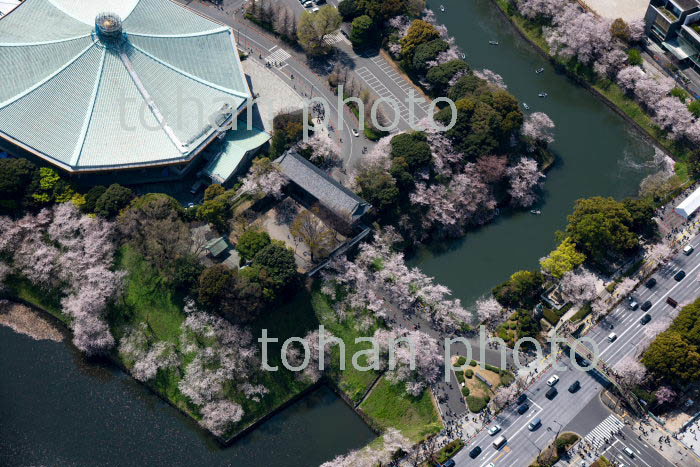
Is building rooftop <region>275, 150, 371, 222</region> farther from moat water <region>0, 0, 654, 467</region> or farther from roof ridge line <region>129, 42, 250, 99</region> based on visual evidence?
roof ridge line <region>129, 42, 250, 99</region>

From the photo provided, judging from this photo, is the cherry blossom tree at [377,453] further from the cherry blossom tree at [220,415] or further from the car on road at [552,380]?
the car on road at [552,380]

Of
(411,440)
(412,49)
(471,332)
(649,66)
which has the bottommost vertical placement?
(411,440)

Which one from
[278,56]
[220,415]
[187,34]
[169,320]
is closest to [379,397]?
[220,415]

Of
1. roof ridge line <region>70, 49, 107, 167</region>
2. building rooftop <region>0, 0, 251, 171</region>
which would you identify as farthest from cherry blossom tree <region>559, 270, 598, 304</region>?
roof ridge line <region>70, 49, 107, 167</region>

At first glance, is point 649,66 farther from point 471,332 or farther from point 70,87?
point 70,87

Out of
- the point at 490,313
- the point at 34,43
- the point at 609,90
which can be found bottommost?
the point at 34,43

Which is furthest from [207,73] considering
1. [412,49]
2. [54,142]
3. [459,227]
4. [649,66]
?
[649,66]

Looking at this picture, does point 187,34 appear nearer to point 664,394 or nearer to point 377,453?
point 377,453
